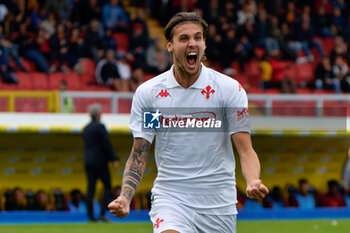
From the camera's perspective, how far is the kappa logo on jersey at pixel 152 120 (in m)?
5.25

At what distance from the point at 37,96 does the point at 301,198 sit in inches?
257

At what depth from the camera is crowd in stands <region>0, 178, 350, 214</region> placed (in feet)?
51.7

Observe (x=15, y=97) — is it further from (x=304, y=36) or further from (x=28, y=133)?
(x=304, y=36)

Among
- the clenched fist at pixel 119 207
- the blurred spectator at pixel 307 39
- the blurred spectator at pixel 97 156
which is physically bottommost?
the blurred spectator at pixel 97 156

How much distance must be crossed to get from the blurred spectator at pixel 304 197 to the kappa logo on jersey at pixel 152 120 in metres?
12.6

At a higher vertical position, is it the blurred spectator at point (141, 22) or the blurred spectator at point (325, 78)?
the blurred spectator at point (141, 22)

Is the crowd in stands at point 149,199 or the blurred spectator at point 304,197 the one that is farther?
the blurred spectator at point 304,197

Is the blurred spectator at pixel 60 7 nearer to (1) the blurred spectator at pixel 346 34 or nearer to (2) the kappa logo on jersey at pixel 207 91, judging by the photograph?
(1) the blurred spectator at pixel 346 34

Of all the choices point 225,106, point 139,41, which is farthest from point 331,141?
point 225,106

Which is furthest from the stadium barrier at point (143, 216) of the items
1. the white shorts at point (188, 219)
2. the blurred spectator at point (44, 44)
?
the white shorts at point (188, 219)

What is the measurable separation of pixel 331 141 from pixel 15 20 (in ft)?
26.6

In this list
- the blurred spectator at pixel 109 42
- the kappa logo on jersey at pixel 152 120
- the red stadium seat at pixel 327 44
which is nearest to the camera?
the kappa logo on jersey at pixel 152 120

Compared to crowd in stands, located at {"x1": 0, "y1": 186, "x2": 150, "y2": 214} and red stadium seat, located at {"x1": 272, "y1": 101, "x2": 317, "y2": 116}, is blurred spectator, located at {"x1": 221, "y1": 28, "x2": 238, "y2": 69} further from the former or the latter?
crowd in stands, located at {"x1": 0, "y1": 186, "x2": 150, "y2": 214}

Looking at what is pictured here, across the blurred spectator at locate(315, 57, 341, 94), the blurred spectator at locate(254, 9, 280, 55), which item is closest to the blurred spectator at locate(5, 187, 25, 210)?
the blurred spectator at locate(315, 57, 341, 94)
